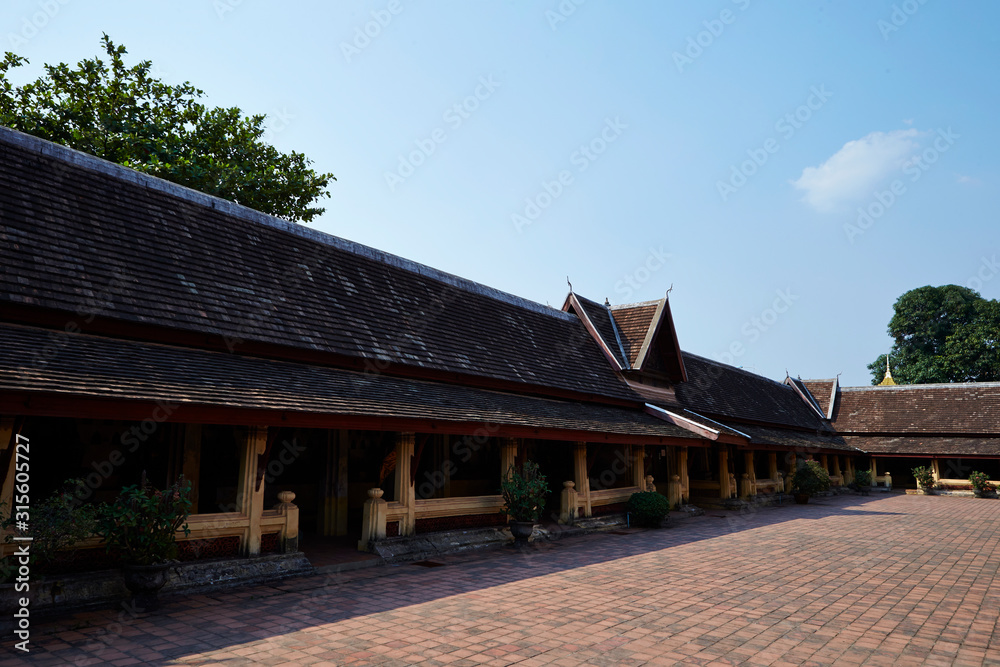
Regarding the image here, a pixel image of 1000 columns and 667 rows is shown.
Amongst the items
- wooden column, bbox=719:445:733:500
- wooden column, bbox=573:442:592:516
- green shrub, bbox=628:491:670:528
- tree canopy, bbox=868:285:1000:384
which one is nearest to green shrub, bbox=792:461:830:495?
wooden column, bbox=719:445:733:500

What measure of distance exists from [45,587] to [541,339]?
1418 centimetres

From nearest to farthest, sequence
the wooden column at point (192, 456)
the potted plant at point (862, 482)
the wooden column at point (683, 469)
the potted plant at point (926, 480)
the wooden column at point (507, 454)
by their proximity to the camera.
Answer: the wooden column at point (192, 456)
the wooden column at point (507, 454)
the wooden column at point (683, 469)
the potted plant at point (862, 482)
the potted plant at point (926, 480)

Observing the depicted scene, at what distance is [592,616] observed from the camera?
6.91m

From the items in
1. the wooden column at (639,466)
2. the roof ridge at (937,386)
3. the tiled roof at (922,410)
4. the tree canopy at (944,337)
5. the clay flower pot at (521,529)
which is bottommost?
the clay flower pot at (521,529)

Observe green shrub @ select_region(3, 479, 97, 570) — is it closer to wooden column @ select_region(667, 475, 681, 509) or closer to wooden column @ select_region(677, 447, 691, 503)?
wooden column @ select_region(667, 475, 681, 509)

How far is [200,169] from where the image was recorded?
21.7 meters

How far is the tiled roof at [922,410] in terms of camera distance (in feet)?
109

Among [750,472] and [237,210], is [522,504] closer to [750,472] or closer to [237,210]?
[237,210]

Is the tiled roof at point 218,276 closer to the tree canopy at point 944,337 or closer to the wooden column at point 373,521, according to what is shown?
the wooden column at point 373,521

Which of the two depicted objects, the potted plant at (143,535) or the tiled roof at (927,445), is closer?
the potted plant at (143,535)

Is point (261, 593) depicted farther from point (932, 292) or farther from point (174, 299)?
point (932, 292)

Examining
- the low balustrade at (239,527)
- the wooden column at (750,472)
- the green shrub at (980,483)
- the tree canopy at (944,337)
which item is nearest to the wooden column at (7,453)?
the low balustrade at (239,527)

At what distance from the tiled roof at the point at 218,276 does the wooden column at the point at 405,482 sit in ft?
6.86

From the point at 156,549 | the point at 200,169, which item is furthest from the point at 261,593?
the point at 200,169
